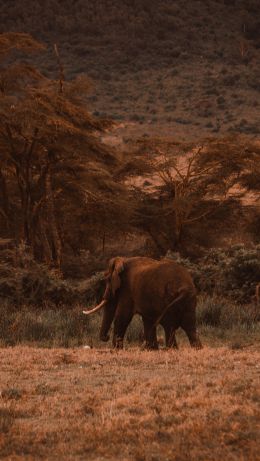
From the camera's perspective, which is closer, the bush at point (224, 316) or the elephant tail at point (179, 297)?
the elephant tail at point (179, 297)

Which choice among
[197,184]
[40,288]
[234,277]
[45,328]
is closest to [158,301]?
[45,328]

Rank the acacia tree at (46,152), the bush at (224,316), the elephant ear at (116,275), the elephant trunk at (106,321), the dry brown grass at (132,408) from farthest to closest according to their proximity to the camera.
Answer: the acacia tree at (46,152)
the bush at (224,316)
the elephant trunk at (106,321)
the elephant ear at (116,275)
the dry brown grass at (132,408)

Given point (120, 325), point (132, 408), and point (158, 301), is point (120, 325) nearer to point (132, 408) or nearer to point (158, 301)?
point (158, 301)

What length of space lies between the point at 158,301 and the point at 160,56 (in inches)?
2526

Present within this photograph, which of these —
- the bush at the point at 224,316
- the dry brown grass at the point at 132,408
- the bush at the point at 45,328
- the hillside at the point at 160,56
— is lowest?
the hillside at the point at 160,56

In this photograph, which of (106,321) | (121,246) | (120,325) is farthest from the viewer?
(121,246)

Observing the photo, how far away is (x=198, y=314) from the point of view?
1366 centimetres

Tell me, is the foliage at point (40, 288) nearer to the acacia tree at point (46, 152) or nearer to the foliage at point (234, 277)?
the foliage at point (234, 277)

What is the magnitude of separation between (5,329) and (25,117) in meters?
10.1

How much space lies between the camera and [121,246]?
1291 inches

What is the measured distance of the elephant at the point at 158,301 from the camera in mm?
10109

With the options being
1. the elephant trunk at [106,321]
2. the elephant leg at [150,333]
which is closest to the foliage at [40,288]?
the elephant trunk at [106,321]


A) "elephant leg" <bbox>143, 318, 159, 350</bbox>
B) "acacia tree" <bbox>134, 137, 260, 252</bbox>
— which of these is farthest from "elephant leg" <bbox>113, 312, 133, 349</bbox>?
"acacia tree" <bbox>134, 137, 260, 252</bbox>

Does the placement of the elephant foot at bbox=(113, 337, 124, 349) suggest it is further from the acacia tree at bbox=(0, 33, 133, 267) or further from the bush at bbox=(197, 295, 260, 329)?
the acacia tree at bbox=(0, 33, 133, 267)
